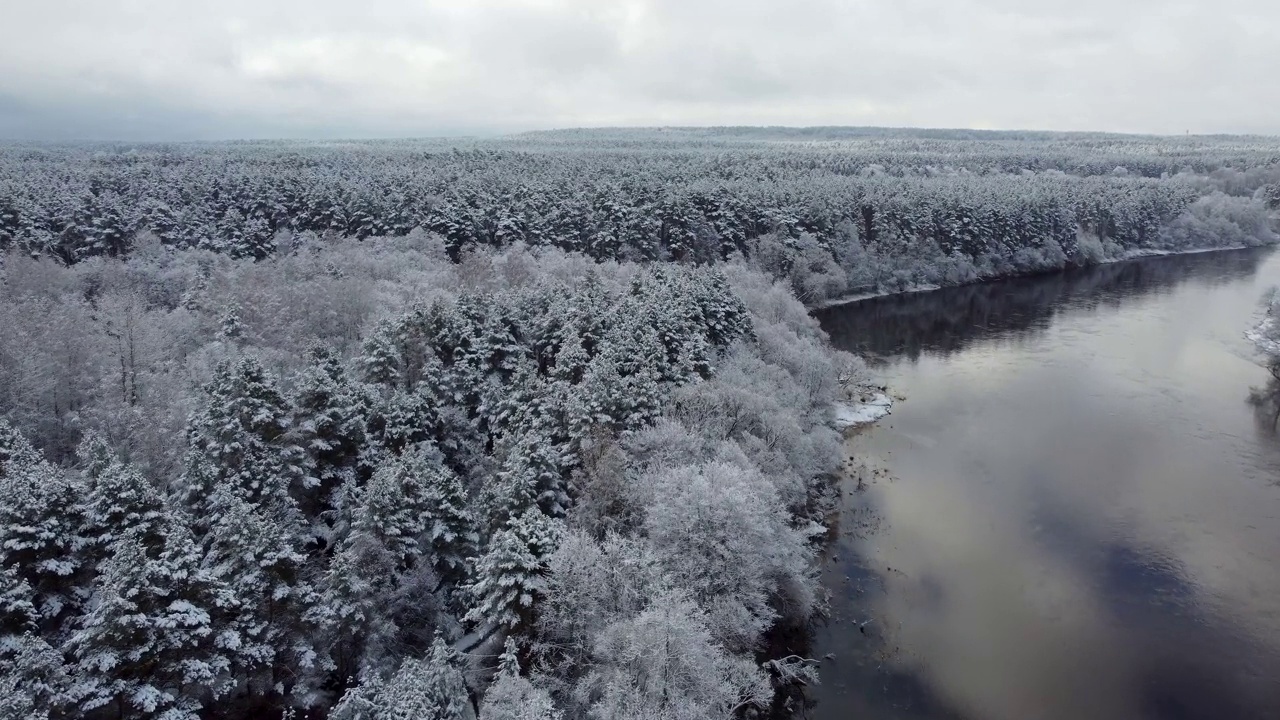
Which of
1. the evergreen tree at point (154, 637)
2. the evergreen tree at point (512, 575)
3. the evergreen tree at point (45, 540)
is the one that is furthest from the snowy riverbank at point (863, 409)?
the evergreen tree at point (45, 540)

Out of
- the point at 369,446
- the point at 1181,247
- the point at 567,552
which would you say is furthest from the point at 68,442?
the point at 1181,247

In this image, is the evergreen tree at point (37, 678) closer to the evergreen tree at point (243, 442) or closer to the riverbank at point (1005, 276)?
the evergreen tree at point (243, 442)

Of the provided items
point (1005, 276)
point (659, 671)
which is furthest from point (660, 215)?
point (659, 671)

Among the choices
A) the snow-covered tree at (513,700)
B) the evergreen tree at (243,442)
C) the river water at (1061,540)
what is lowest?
the river water at (1061,540)

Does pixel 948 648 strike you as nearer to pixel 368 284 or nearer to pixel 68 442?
pixel 68 442

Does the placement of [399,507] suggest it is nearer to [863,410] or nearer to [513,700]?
[513,700]

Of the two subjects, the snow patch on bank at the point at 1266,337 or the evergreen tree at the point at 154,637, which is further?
Result: the snow patch on bank at the point at 1266,337

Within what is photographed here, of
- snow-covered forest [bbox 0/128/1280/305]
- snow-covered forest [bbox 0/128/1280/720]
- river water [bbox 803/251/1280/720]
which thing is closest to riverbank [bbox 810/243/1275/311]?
snow-covered forest [bbox 0/128/1280/305]

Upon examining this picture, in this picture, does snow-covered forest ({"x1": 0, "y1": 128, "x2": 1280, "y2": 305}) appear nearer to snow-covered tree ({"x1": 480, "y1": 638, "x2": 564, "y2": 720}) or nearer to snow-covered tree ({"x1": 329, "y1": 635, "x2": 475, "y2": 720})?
snow-covered tree ({"x1": 329, "y1": 635, "x2": 475, "y2": 720})

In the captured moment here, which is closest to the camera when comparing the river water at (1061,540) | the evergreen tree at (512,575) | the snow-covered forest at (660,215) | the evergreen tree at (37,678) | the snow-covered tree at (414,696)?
the evergreen tree at (37,678)
